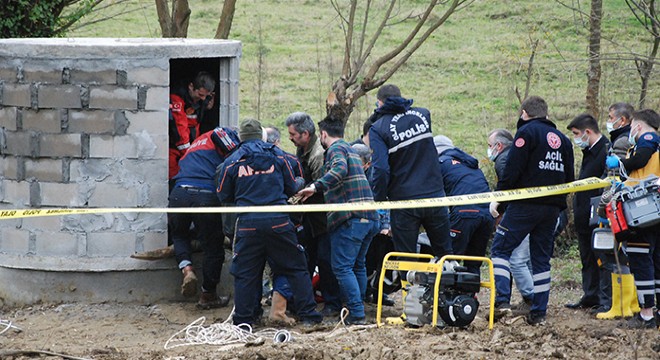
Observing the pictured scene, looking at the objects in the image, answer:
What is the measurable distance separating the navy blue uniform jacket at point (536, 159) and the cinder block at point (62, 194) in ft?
12.8

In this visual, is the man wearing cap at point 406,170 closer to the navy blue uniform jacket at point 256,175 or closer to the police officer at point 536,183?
the police officer at point 536,183

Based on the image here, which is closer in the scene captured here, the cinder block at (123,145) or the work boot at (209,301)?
the cinder block at (123,145)

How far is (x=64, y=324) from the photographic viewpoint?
27.6 ft

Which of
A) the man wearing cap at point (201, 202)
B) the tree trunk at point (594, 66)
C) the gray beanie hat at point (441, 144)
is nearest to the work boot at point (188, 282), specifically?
the man wearing cap at point (201, 202)

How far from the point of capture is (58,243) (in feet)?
28.8

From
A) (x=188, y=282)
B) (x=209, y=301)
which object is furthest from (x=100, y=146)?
(x=209, y=301)

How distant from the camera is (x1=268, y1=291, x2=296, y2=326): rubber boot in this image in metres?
8.36

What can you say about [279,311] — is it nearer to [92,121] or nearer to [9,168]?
[92,121]

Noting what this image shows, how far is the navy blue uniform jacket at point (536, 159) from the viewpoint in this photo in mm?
7914

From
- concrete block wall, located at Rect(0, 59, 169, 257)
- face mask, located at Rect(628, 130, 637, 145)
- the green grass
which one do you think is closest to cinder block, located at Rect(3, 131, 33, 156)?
concrete block wall, located at Rect(0, 59, 169, 257)

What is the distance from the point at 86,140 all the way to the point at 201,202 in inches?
47.6

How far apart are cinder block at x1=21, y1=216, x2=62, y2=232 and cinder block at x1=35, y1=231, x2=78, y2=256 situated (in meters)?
0.04

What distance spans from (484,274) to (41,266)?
505cm

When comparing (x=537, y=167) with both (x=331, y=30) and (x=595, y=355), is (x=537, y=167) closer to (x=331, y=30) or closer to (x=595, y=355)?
(x=595, y=355)
